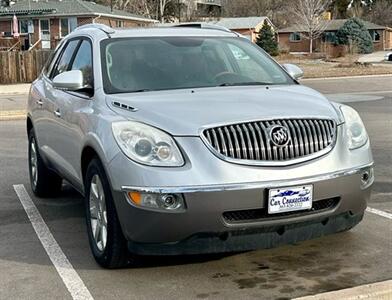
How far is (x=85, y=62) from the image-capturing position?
18.2 ft

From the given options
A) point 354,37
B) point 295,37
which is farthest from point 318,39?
point 354,37

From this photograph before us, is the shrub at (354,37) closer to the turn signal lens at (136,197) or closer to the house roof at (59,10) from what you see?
the house roof at (59,10)

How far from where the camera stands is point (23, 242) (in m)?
5.35

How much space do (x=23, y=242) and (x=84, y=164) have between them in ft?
3.36

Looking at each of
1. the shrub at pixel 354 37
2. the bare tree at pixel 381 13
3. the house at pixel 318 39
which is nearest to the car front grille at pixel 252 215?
the shrub at pixel 354 37

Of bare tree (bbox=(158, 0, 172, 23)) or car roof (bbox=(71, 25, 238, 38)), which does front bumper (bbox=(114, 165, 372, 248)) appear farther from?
bare tree (bbox=(158, 0, 172, 23))

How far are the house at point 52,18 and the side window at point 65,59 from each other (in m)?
40.5

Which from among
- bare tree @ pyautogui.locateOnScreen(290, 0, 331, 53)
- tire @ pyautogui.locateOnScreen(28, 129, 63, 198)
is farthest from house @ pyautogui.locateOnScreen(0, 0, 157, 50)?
tire @ pyautogui.locateOnScreen(28, 129, 63, 198)

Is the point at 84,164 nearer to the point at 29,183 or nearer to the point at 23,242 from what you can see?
the point at 23,242

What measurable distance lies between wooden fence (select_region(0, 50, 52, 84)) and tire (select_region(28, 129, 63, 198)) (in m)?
22.3

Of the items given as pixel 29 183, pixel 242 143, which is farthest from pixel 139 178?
pixel 29 183

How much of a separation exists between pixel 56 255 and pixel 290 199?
6.73ft

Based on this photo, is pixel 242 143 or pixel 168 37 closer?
pixel 242 143

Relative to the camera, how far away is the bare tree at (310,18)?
63.8 metres
